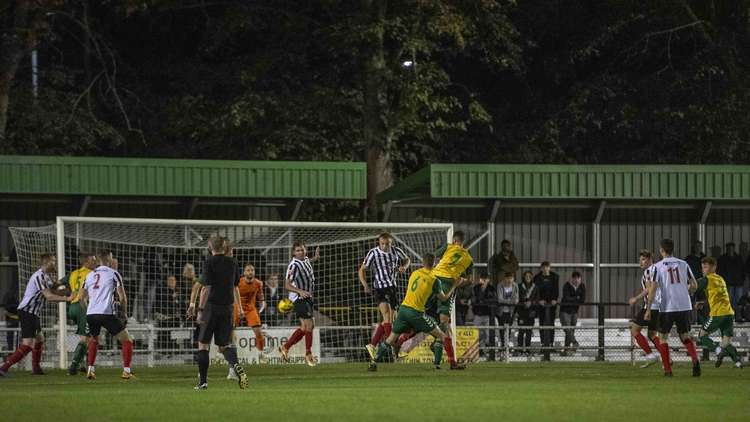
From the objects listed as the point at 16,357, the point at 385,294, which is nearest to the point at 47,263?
the point at 16,357

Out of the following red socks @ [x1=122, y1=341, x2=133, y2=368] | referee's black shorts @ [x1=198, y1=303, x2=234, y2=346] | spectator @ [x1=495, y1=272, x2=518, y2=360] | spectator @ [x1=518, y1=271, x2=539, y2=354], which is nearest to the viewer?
referee's black shorts @ [x1=198, y1=303, x2=234, y2=346]

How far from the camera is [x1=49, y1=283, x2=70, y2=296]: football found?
21703mm

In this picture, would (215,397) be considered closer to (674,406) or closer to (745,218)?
(674,406)

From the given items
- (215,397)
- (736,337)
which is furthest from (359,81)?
(215,397)

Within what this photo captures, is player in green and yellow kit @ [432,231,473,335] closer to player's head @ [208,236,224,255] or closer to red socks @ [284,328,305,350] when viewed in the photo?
red socks @ [284,328,305,350]

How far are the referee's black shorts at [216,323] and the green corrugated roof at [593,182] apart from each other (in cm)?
1173

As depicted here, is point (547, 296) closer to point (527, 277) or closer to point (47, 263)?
point (527, 277)

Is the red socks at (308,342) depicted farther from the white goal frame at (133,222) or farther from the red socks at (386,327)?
the white goal frame at (133,222)

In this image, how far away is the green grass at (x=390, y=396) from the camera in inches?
518

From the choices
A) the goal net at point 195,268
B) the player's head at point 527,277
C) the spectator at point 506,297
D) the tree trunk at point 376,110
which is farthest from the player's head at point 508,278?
the tree trunk at point 376,110

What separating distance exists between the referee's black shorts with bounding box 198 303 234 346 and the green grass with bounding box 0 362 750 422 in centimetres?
56

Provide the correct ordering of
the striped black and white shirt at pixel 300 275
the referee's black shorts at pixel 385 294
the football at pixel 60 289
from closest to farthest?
the football at pixel 60 289 < the striped black and white shirt at pixel 300 275 < the referee's black shorts at pixel 385 294

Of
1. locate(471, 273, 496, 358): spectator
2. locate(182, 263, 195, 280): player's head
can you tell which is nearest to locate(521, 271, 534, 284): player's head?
locate(471, 273, 496, 358): spectator

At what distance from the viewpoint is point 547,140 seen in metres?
37.3
